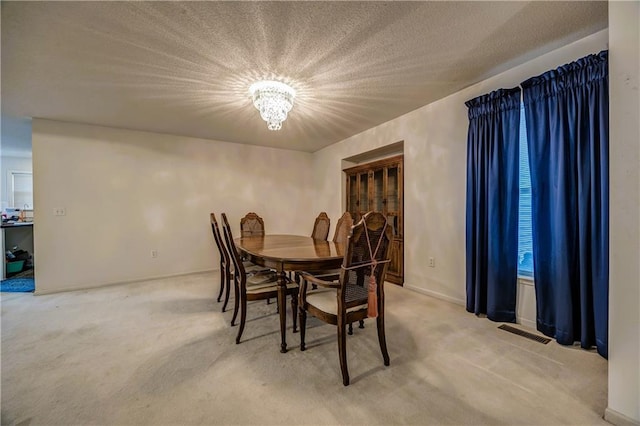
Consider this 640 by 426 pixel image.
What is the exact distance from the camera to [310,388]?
4.99ft

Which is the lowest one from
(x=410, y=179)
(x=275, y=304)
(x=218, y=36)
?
(x=275, y=304)

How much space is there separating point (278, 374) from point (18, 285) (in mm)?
4541

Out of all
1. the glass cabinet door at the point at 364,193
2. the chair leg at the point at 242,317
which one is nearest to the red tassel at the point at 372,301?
the chair leg at the point at 242,317

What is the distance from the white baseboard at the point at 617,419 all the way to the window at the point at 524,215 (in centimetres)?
120

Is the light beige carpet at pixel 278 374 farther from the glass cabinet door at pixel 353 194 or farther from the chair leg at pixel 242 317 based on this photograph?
the glass cabinet door at pixel 353 194

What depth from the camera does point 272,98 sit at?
95.3 inches

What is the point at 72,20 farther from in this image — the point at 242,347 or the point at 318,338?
the point at 318,338

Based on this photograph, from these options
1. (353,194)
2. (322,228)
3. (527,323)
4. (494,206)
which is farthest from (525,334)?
(353,194)

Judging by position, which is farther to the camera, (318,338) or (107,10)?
(318,338)

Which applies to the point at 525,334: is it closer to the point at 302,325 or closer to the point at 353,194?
the point at 302,325

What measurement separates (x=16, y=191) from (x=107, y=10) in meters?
Answer: 6.89

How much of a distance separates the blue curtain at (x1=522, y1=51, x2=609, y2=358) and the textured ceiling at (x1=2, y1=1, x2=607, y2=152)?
42cm

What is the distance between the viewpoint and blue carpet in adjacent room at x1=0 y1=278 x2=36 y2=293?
3.44 metres

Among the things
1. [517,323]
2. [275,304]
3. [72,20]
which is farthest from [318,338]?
[72,20]
